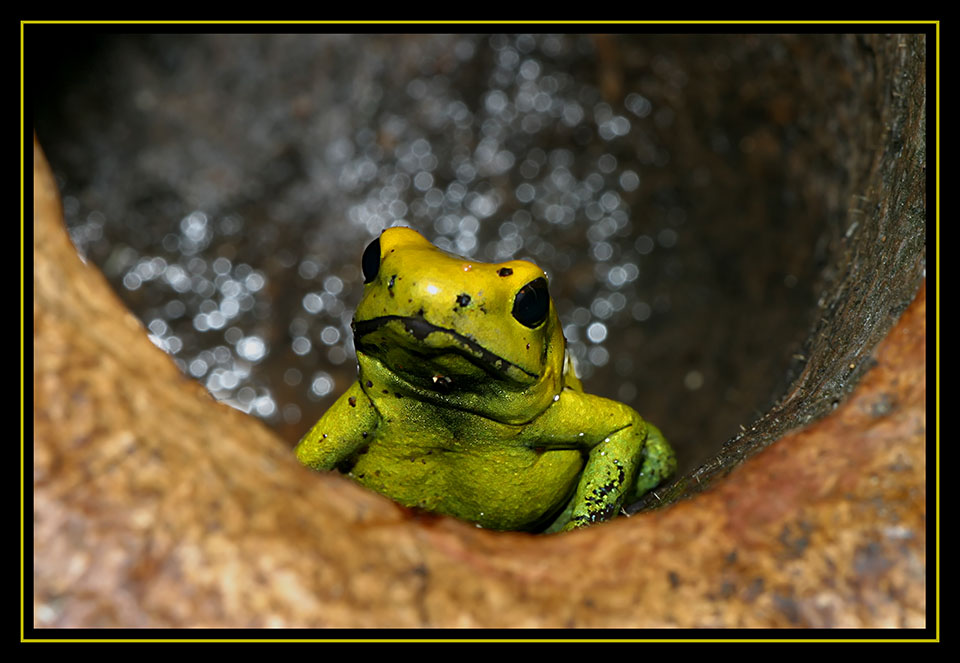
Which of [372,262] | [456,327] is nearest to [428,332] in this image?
Answer: [456,327]

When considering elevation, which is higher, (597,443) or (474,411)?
(474,411)

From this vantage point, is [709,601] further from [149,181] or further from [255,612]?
[149,181]

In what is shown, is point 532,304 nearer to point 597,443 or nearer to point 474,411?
point 474,411

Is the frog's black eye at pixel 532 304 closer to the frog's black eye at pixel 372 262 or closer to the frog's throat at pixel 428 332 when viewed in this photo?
the frog's throat at pixel 428 332

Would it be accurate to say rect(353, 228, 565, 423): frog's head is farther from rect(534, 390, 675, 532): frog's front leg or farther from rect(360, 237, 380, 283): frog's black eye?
rect(534, 390, 675, 532): frog's front leg

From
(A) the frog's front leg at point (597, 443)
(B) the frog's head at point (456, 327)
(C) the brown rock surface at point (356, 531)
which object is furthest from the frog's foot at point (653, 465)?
(C) the brown rock surface at point (356, 531)

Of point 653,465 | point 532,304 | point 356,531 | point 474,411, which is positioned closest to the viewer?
point 356,531
